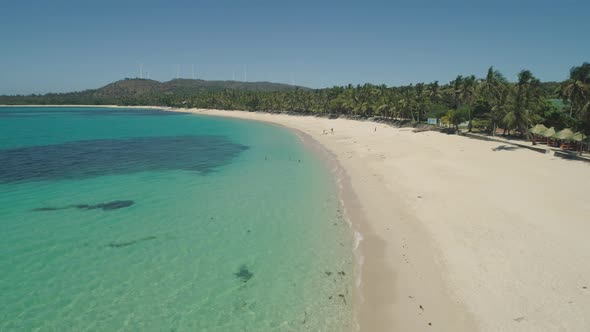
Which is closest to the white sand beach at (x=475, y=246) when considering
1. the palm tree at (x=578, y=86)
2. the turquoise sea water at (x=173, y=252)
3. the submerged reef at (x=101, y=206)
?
the turquoise sea water at (x=173, y=252)

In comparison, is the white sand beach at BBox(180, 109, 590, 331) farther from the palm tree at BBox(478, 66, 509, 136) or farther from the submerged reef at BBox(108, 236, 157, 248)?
the palm tree at BBox(478, 66, 509, 136)

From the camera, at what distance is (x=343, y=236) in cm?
1736

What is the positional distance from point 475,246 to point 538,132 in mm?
33341

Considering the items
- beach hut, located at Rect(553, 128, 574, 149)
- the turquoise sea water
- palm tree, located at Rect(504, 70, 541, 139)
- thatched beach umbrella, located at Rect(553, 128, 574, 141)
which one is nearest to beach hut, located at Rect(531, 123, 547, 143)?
palm tree, located at Rect(504, 70, 541, 139)

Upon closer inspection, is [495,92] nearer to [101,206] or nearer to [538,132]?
[538,132]

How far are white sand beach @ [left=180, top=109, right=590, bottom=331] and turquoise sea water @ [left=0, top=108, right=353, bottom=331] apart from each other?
167 centimetres

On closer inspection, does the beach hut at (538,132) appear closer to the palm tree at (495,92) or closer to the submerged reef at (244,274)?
the palm tree at (495,92)

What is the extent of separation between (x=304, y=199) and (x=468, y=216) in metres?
10.7

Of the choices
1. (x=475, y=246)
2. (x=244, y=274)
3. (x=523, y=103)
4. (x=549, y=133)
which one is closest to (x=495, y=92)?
(x=523, y=103)

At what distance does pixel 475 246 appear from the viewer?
48.7 ft

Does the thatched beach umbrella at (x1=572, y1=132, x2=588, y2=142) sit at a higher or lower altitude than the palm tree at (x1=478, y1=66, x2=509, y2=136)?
lower

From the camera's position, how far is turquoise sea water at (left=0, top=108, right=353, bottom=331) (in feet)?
37.6

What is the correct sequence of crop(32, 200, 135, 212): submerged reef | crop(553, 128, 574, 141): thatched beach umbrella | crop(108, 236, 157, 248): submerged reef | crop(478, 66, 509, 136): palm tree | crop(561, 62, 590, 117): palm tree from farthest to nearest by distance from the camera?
crop(478, 66, 509, 136): palm tree < crop(553, 128, 574, 141): thatched beach umbrella < crop(561, 62, 590, 117): palm tree < crop(32, 200, 135, 212): submerged reef < crop(108, 236, 157, 248): submerged reef

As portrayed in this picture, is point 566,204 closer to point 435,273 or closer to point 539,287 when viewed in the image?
point 539,287
